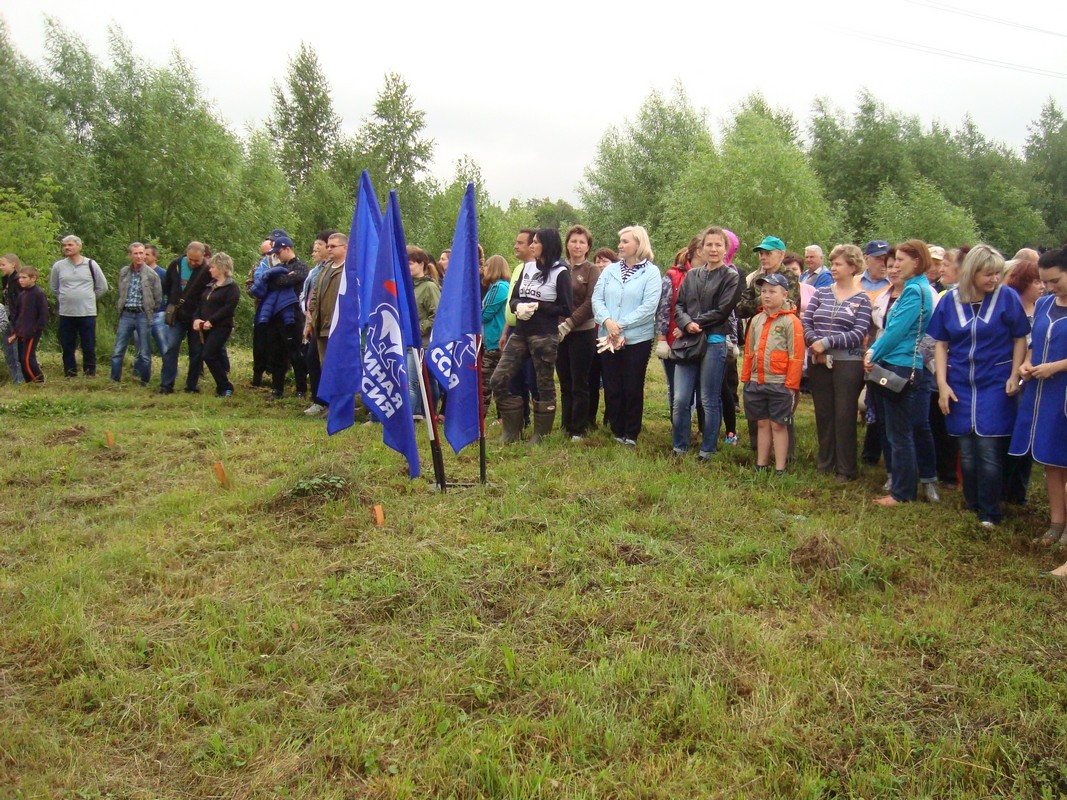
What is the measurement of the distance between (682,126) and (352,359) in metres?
39.7

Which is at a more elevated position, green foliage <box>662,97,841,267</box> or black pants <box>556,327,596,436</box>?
A: green foliage <box>662,97,841,267</box>

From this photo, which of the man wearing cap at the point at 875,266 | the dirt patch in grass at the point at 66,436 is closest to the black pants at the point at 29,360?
the dirt patch in grass at the point at 66,436

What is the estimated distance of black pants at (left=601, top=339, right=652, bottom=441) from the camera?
7.79m

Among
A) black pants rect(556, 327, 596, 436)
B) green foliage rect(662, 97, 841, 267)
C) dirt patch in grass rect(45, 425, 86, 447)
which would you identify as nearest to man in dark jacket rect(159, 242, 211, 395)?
dirt patch in grass rect(45, 425, 86, 447)

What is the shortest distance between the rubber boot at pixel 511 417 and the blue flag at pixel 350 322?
1.91 meters

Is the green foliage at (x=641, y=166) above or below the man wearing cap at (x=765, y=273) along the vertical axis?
above

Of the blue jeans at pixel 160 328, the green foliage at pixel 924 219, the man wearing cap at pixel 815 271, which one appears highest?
the green foliage at pixel 924 219

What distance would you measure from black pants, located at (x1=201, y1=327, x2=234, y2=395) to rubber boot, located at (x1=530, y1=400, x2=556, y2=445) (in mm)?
5196

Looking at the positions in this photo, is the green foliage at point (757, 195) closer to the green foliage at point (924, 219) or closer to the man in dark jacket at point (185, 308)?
the green foliage at point (924, 219)

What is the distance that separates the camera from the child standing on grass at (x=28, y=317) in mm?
11562

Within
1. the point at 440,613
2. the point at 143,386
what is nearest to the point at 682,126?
the point at 143,386

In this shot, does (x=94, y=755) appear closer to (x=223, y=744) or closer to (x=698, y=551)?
(x=223, y=744)

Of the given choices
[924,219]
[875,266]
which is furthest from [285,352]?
[924,219]

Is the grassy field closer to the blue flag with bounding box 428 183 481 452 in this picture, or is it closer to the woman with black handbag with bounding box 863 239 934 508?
the woman with black handbag with bounding box 863 239 934 508
